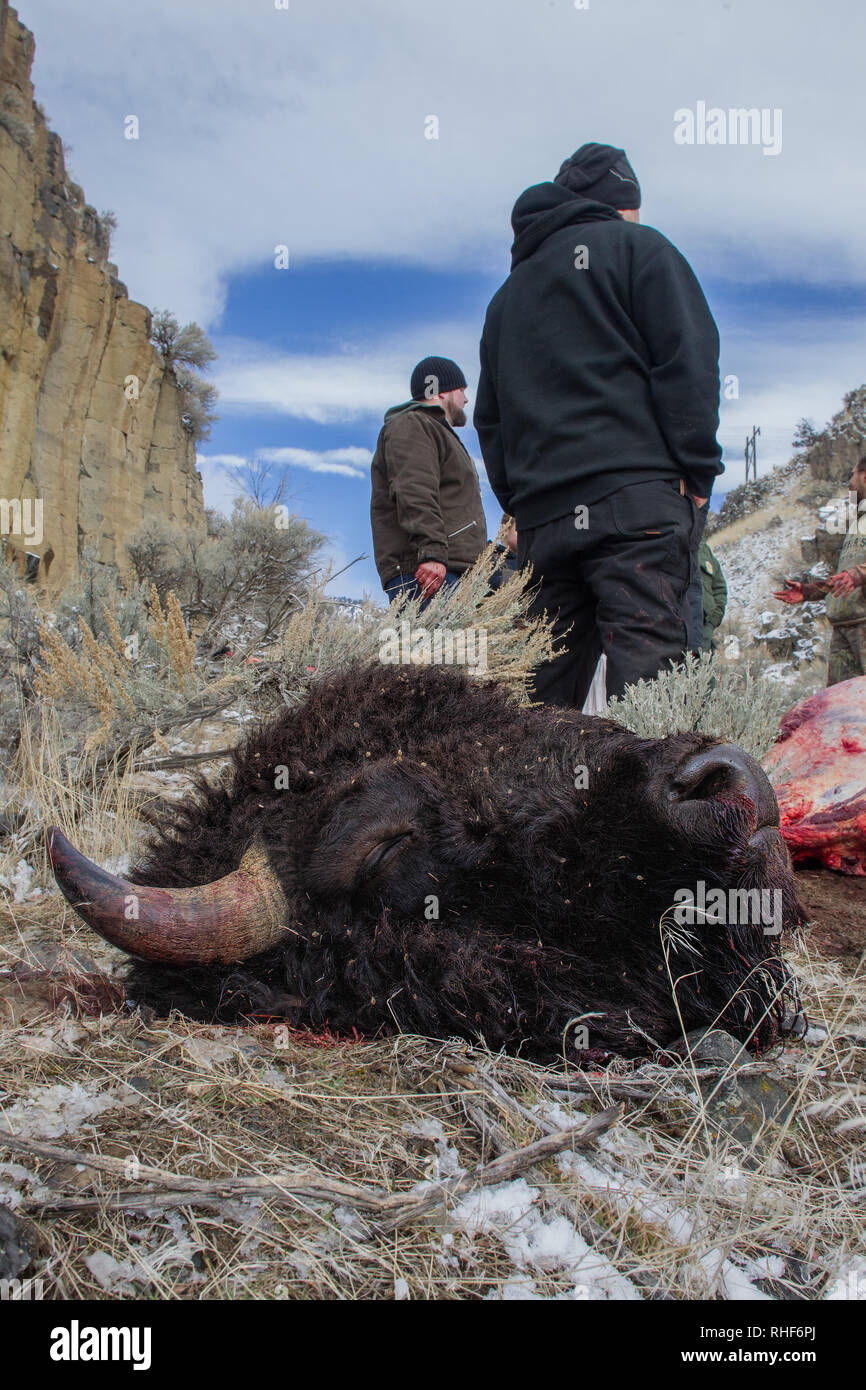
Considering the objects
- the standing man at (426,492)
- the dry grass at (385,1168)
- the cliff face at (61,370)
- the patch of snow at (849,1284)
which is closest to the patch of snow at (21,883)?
the dry grass at (385,1168)

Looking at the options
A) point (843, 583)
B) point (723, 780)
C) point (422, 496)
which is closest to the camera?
point (723, 780)

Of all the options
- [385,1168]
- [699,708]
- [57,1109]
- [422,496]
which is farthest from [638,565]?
[57,1109]

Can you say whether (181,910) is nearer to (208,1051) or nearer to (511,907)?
(208,1051)

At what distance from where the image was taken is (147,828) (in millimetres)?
3408

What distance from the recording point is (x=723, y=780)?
5.59 feet

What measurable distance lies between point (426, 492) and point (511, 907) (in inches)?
176

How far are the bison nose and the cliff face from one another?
1509 centimetres

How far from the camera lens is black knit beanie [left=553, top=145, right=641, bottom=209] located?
447 cm

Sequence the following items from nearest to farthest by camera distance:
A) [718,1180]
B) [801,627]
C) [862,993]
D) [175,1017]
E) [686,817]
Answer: [718,1180] < [686,817] < [175,1017] < [862,993] < [801,627]

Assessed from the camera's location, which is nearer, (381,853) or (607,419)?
(381,853)

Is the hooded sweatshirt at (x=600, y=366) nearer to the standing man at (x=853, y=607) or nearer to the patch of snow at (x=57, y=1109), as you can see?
the patch of snow at (x=57, y=1109)

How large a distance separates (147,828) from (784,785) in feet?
8.70
